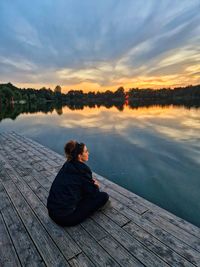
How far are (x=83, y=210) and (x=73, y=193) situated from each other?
385 millimetres

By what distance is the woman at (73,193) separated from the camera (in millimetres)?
2633

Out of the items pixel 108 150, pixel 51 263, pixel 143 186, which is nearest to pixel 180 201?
pixel 143 186

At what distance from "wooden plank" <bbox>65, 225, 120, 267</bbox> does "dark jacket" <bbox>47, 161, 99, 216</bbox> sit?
0.31 m

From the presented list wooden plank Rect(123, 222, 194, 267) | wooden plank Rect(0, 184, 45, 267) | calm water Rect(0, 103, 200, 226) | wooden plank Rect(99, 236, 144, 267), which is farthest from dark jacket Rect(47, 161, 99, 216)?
calm water Rect(0, 103, 200, 226)

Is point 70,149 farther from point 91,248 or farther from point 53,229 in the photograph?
point 91,248

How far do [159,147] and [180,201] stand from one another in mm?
5489

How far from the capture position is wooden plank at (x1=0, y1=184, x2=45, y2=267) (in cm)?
226

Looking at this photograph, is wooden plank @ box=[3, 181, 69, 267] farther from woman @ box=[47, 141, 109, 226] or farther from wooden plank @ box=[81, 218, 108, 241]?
wooden plank @ box=[81, 218, 108, 241]

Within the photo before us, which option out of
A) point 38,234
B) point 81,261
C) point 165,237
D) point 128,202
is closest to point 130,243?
point 165,237

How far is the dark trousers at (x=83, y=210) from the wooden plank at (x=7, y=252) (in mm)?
632

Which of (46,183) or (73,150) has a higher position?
(73,150)

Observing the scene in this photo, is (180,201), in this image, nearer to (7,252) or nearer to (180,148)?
(7,252)

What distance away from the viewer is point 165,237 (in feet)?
8.39

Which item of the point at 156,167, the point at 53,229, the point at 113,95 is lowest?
the point at 156,167
